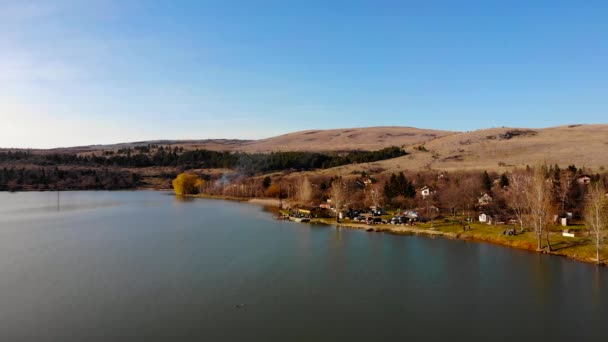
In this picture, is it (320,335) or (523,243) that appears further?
(523,243)

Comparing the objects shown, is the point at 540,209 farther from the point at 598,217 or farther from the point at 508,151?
the point at 508,151

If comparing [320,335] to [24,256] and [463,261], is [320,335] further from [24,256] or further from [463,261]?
[24,256]

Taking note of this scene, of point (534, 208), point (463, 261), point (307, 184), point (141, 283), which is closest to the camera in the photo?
point (141, 283)

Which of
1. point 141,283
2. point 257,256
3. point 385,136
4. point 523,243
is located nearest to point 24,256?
point 141,283

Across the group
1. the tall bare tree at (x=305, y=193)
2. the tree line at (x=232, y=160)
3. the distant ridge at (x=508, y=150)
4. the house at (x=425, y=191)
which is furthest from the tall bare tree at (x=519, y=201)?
the tree line at (x=232, y=160)

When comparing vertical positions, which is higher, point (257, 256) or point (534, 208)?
point (534, 208)

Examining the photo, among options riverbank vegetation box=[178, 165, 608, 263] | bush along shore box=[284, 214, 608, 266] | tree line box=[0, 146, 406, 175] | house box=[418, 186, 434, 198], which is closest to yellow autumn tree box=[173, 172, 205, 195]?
tree line box=[0, 146, 406, 175]

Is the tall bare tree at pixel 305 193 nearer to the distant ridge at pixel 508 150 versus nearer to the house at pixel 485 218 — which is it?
the distant ridge at pixel 508 150

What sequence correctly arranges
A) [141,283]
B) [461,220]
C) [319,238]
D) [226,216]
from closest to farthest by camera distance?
[141,283] < [319,238] < [461,220] < [226,216]

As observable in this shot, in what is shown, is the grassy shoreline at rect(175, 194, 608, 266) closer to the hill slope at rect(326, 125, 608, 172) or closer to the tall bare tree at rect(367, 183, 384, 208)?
the tall bare tree at rect(367, 183, 384, 208)
